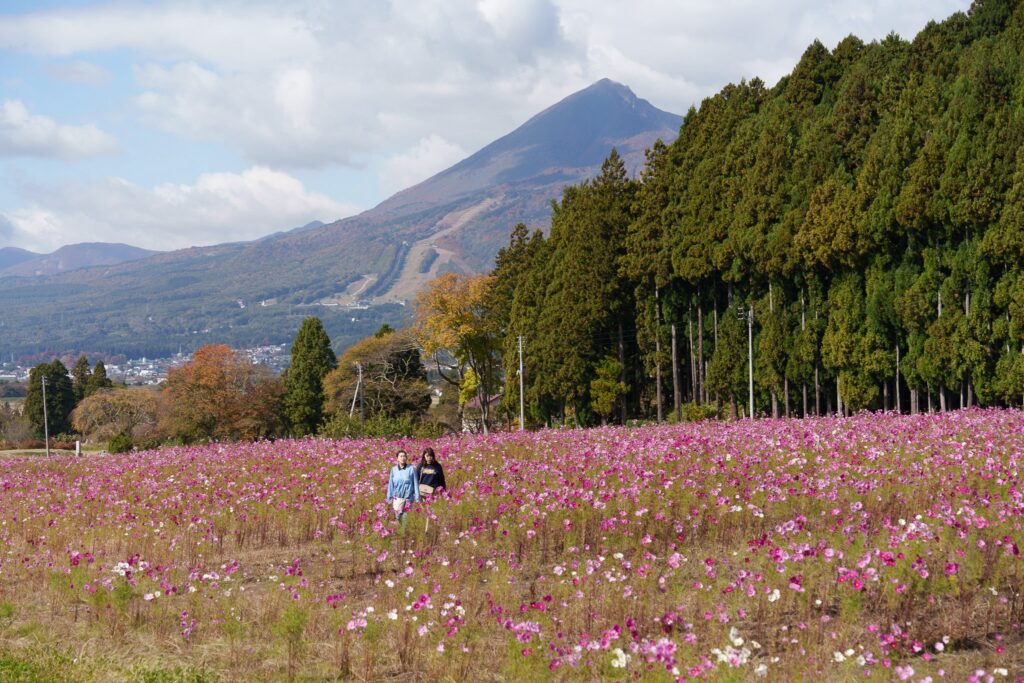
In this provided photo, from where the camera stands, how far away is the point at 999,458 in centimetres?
1514

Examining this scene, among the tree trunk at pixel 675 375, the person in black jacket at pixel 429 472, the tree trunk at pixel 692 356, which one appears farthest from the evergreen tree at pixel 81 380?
the person in black jacket at pixel 429 472

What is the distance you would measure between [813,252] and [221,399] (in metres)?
41.6

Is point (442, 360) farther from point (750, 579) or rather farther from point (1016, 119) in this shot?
point (750, 579)

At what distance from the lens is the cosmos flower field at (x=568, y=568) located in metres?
9.72

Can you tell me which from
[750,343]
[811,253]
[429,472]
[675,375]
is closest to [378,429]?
[750,343]

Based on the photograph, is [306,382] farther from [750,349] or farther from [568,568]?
[568,568]

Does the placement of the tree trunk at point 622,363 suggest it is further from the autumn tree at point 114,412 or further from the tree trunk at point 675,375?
the autumn tree at point 114,412

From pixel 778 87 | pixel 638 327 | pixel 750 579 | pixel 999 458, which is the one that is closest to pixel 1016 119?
pixel 778 87

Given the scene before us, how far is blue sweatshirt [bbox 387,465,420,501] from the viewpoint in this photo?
15.5 meters

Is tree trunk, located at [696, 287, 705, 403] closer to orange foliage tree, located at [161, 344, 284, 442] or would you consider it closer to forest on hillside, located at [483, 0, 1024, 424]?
forest on hillside, located at [483, 0, 1024, 424]

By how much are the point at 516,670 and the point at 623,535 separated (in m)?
3.99

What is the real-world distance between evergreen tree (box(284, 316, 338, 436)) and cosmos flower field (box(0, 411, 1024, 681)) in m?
58.2

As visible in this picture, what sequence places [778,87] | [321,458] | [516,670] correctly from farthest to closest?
[778,87] → [321,458] → [516,670]

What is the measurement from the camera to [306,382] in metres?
78.7
